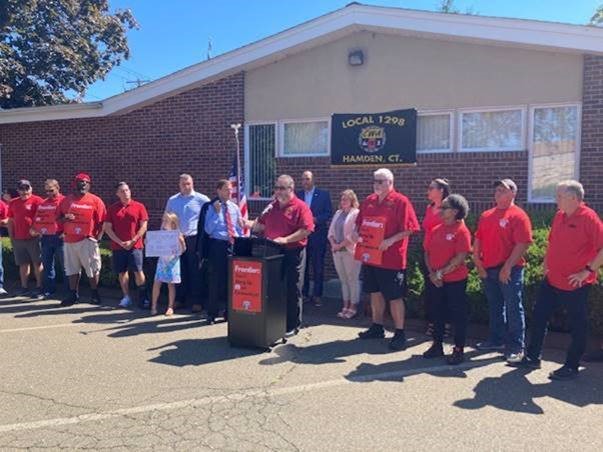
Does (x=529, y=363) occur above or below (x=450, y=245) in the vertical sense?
below

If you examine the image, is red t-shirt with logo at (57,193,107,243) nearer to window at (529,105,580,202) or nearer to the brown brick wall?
the brown brick wall

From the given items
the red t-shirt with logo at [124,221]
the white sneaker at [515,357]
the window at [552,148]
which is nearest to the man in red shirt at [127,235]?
the red t-shirt with logo at [124,221]

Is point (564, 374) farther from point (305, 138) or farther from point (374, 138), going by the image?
point (305, 138)

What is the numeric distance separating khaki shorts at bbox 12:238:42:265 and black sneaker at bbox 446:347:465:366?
687 centimetres

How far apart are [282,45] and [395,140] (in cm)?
273

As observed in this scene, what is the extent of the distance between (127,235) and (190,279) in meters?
1.13

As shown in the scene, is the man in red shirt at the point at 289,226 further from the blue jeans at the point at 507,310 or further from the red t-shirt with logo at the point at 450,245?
the blue jeans at the point at 507,310

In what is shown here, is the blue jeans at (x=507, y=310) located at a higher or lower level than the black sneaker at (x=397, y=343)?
higher

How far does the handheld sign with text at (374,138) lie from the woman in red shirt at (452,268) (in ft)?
13.4

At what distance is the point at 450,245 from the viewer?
5.71 metres

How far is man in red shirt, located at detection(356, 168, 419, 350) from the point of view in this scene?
613 cm

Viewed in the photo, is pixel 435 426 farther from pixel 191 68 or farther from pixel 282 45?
pixel 191 68

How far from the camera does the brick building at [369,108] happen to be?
8.70 m

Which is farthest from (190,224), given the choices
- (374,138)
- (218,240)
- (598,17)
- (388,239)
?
(598,17)
